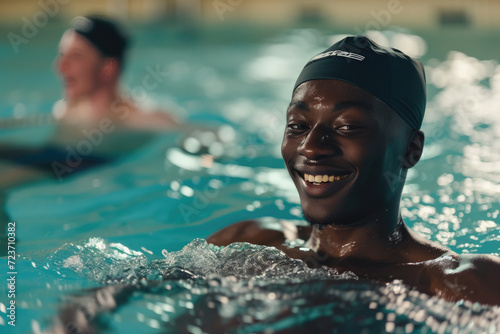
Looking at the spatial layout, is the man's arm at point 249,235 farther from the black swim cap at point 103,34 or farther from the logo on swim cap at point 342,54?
the black swim cap at point 103,34

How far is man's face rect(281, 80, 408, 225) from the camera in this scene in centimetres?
284

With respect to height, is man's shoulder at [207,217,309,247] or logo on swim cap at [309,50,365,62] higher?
logo on swim cap at [309,50,365,62]

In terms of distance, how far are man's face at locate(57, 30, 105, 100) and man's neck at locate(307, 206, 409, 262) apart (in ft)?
12.4

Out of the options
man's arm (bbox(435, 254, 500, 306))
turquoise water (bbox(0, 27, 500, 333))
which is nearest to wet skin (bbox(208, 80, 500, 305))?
man's arm (bbox(435, 254, 500, 306))

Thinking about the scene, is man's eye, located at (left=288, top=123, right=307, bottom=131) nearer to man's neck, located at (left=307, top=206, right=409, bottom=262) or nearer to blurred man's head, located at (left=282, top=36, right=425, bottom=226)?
blurred man's head, located at (left=282, top=36, right=425, bottom=226)

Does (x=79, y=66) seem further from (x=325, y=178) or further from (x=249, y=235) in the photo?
(x=325, y=178)

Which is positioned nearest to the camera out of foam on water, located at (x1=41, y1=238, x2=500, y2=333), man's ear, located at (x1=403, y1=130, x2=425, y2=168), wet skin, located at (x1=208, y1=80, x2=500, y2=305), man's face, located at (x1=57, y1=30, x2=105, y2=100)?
foam on water, located at (x1=41, y1=238, x2=500, y2=333)

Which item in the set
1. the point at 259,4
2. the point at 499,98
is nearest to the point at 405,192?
the point at 499,98

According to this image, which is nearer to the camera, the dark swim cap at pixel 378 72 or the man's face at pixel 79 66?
the dark swim cap at pixel 378 72

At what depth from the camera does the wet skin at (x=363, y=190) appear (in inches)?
111

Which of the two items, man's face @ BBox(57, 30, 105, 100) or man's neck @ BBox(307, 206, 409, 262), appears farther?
man's face @ BBox(57, 30, 105, 100)

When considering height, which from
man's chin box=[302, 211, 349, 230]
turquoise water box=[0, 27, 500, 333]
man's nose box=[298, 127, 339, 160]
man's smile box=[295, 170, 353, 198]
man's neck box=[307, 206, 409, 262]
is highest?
man's nose box=[298, 127, 339, 160]

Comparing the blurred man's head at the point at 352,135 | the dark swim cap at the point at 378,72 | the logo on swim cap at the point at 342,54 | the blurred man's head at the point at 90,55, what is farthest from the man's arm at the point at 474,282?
the blurred man's head at the point at 90,55

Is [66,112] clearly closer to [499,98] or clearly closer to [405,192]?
[405,192]
